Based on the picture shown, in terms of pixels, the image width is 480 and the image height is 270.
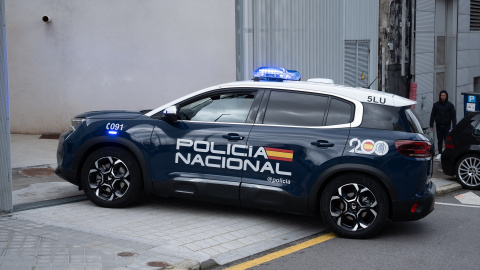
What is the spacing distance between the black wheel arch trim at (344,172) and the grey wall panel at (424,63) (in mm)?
10562

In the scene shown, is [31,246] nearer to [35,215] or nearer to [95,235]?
[95,235]

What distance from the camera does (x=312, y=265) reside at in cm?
655

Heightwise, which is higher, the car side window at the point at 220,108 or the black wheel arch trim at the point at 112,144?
the car side window at the point at 220,108

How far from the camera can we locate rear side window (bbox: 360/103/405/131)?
7.49 m

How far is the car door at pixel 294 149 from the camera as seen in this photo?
7539 millimetres

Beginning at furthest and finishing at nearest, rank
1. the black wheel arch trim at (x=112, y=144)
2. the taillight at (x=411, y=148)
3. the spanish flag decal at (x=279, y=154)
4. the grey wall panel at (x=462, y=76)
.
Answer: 1. the grey wall panel at (x=462, y=76)
2. the black wheel arch trim at (x=112, y=144)
3. the spanish flag decal at (x=279, y=154)
4. the taillight at (x=411, y=148)

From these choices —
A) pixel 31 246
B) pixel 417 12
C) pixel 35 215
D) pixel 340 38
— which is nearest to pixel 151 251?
pixel 31 246

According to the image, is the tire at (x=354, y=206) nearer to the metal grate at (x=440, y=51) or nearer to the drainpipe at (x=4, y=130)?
the drainpipe at (x=4, y=130)

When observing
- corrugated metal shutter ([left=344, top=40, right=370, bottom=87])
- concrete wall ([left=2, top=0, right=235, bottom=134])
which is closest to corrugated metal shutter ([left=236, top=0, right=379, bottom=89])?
corrugated metal shutter ([left=344, top=40, right=370, bottom=87])

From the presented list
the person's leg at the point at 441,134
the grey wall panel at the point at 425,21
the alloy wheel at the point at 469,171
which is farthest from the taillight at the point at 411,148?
the grey wall panel at the point at 425,21

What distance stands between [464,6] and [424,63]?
12.5 feet

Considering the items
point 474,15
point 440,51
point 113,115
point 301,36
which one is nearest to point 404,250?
point 113,115

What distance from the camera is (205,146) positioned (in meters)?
7.93

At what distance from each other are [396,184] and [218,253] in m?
2.13
